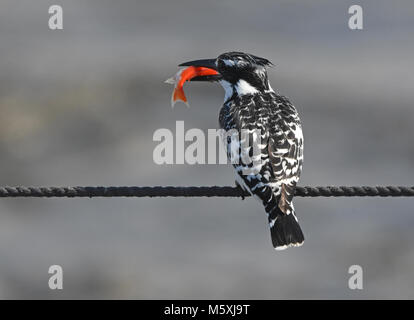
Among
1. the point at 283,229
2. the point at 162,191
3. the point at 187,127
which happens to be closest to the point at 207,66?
the point at 283,229

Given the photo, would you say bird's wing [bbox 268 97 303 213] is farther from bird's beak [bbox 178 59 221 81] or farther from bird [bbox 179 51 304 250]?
bird's beak [bbox 178 59 221 81]

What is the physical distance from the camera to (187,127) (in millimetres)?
16312

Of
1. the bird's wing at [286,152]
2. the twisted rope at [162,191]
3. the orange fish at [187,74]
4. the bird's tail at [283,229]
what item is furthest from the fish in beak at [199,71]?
the twisted rope at [162,191]

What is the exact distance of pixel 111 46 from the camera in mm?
22094

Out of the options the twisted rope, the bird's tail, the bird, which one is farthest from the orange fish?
the twisted rope

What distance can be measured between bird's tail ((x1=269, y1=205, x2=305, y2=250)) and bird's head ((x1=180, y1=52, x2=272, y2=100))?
4.03ft

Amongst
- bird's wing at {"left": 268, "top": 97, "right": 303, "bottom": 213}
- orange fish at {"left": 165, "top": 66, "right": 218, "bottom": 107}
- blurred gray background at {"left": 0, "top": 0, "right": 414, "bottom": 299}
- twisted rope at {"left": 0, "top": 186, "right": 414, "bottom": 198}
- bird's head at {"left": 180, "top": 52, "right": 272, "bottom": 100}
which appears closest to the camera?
twisted rope at {"left": 0, "top": 186, "right": 414, "bottom": 198}

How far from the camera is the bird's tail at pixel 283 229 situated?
18.4ft

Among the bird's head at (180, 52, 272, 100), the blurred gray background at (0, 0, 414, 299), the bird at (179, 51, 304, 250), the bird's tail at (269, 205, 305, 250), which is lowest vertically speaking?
the bird's tail at (269, 205, 305, 250)

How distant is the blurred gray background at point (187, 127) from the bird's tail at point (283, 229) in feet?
22.0

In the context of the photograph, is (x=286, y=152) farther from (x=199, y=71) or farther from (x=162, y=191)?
(x=199, y=71)

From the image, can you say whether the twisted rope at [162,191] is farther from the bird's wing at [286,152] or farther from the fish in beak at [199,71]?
the fish in beak at [199,71]

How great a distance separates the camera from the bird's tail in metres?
5.62

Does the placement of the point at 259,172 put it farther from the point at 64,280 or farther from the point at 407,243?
the point at 407,243
